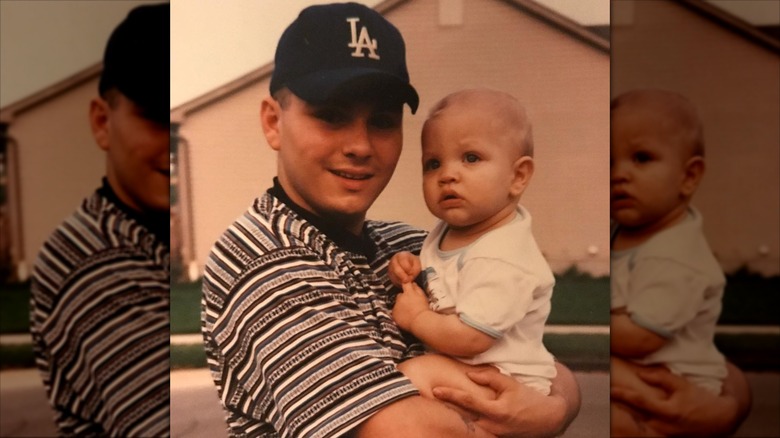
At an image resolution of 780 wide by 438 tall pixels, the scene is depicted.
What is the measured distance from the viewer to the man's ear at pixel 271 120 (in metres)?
2.00

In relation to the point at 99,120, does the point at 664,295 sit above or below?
below

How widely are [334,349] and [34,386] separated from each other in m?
0.83

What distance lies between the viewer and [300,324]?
1934mm

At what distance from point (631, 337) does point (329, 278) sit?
744mm

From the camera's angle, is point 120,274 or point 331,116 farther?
point 120,274

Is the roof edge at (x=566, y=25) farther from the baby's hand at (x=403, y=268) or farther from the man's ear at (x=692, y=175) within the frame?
the baby's hand at (x=403, y=268)

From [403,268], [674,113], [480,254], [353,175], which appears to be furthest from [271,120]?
[674,113]

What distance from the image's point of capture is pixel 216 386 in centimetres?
200

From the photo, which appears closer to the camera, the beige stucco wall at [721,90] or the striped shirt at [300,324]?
the striped shirt at [300,324]

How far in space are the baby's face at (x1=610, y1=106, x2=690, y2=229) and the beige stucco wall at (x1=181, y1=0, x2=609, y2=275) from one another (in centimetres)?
13

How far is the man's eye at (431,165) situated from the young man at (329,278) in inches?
3.0

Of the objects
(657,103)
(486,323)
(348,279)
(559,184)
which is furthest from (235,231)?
(657,103)

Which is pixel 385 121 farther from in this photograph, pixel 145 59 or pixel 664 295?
pixel 664 295

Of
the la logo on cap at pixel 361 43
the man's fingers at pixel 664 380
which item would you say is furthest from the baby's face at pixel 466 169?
the man's fingers at pixel 664 380
